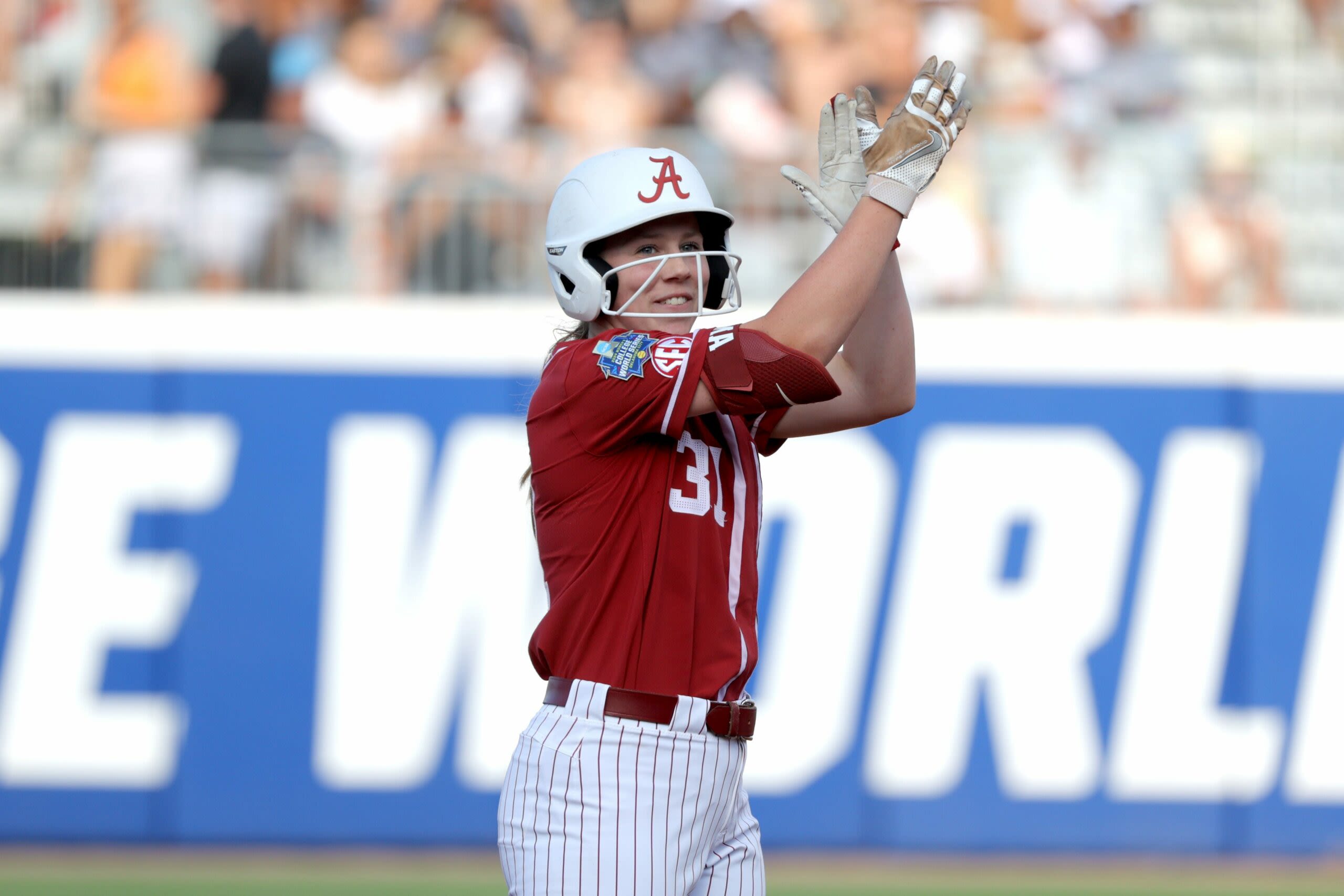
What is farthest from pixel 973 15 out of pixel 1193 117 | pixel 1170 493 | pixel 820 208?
pixel 820 208

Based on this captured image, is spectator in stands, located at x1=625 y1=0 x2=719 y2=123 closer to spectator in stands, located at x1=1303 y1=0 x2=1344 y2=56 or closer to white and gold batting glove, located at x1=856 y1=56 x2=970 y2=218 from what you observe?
spectator in stands, located at x1=1303 y1=0 x2=1344 y2=56

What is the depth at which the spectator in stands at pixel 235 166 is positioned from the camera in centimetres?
846

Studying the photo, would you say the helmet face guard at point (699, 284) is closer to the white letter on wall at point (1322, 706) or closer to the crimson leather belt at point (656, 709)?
the crimson leather belt at point (656, 709)

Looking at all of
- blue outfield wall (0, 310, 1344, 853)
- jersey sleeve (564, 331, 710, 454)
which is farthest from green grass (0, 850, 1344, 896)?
jersey sleeve (564, 331, 710, 454)

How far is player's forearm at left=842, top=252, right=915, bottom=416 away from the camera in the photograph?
374 centimetres

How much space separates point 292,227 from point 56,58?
5.43ft

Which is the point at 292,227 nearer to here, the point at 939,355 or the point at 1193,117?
the point at 939,355

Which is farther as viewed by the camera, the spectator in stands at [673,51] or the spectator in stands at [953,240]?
the spectator in stands at [673,51]

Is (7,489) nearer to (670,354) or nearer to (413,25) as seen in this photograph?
(413,25)

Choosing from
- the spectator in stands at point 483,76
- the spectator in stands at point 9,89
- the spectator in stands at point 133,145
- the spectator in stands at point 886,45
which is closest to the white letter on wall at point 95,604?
the spectator in stands at point 133,145

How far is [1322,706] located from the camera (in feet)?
27.1

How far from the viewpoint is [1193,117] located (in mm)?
9328

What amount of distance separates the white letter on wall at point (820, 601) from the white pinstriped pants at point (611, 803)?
4.79 meters

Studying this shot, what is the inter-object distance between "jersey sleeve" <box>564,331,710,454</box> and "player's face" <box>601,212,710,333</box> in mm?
170
